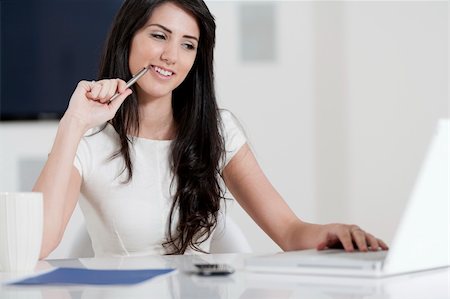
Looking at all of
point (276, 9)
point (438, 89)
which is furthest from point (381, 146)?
point (276, 9)

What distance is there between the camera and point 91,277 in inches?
49.1

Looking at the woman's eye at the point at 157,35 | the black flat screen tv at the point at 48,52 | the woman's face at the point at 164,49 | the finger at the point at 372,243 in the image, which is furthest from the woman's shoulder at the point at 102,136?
the black flat screen tv at the point at 48,52

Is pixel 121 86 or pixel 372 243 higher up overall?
pixel 121 86

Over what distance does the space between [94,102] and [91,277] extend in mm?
773

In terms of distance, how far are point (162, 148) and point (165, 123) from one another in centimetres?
8

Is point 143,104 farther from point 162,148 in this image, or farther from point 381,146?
point 381,146

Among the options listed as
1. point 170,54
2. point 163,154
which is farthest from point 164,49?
point 163,154

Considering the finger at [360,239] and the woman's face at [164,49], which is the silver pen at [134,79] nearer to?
the woman's face at [164,49]

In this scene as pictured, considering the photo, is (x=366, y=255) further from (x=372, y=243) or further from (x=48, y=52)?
(x=48, y=52)

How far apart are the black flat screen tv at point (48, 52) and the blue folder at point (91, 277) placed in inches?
105

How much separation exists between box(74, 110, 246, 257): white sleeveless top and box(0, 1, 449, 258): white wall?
6.10 ft

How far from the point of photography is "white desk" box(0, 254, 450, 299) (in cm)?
109

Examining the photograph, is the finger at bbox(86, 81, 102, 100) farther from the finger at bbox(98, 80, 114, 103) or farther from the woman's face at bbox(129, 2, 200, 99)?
the woman's face at bbox(129, 2, 200, 99)

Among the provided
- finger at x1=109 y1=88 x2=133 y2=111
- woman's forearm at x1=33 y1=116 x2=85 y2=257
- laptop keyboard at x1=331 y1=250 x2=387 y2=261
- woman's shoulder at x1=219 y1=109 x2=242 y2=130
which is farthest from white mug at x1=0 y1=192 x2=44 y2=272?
woman's shoulder at x1=219 y1=109 x2=242 y2=130
